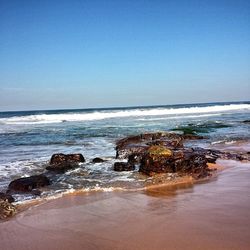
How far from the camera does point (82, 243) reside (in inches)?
165

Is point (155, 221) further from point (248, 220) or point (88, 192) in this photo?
point (88, 192)

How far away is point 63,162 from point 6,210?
496cm

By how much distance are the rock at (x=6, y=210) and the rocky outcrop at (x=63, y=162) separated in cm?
386

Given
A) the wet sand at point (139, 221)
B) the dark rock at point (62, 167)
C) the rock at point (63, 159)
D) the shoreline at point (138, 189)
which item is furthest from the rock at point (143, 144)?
the wet sand at point (139, 221)

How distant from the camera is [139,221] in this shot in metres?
4.84

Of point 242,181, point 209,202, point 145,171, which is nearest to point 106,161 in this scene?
point 145,171

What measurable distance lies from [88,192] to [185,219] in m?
2.58

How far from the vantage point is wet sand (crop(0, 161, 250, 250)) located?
412 centimetres

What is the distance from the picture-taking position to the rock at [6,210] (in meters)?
5.38

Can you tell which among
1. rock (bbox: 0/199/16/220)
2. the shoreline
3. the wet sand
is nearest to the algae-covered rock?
the shoreline

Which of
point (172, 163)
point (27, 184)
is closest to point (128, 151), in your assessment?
point (172, 163)

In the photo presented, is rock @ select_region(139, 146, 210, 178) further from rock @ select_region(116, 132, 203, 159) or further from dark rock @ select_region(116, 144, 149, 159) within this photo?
dark rock @ select_region(116, 144, 149, 159)

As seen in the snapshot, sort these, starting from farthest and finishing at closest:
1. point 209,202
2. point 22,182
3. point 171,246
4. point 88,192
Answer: point 22,182
point 88,192
point 209,202
point 171,246

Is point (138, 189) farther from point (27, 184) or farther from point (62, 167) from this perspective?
point (62, 167)
